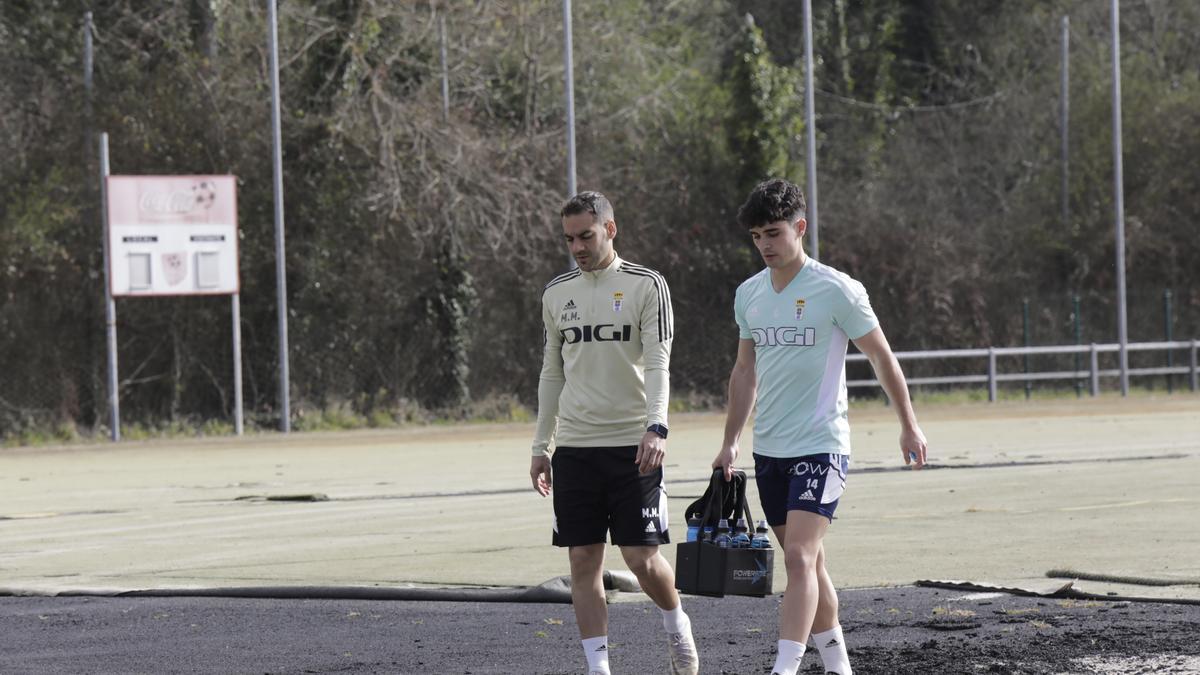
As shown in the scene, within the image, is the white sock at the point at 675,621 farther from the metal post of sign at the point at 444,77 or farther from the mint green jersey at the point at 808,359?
the metal post of sign at the point at 444,77

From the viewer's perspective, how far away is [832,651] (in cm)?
705

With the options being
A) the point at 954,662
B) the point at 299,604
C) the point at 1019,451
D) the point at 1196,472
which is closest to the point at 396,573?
the point at 299,604

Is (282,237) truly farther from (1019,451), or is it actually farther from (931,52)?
(931,52)

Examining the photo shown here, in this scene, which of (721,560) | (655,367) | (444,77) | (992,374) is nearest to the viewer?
(721,560)

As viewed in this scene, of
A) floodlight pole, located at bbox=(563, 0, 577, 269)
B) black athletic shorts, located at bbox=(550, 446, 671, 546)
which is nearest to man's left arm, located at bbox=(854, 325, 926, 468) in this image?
black athletic shorts, located at bbox=(550, 446, 671, 546)

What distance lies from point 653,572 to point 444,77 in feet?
80.8

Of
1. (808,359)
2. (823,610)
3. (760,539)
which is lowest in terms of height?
(823,610)

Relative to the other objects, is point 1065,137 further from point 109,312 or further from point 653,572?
point 653,572

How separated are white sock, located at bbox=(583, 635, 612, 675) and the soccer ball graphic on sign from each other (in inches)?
848

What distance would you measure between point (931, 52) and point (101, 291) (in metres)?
23.4

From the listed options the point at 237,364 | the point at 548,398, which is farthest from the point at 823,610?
the point at 237,364

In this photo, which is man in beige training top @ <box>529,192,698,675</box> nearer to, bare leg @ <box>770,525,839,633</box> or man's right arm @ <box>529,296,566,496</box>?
man's right arm @ <box>529,296,566,496</box>

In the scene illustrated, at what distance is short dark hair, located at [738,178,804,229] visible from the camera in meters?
6.82

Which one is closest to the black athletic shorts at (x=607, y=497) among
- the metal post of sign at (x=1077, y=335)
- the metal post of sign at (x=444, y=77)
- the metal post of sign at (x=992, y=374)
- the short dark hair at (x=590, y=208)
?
the short dark hair at (x=590, y=208)
